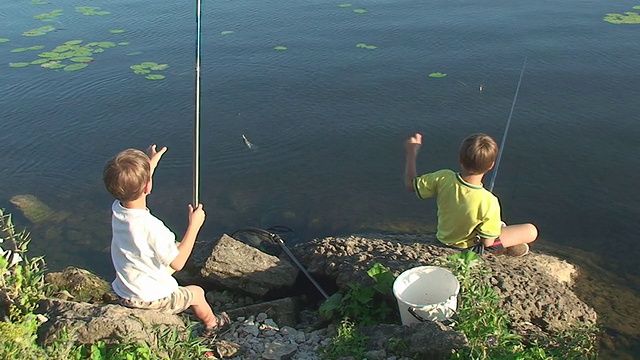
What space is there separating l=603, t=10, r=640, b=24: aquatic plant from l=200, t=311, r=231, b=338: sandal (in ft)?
22.7

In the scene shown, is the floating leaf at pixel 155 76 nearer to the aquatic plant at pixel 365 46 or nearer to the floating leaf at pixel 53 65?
the floating leaf at pixel 53 65

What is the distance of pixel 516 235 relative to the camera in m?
4.08

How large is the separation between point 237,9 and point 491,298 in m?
7.58

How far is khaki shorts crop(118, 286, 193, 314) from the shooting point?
125 inches

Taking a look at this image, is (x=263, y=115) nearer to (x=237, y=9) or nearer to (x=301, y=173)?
(x=301, y=173)

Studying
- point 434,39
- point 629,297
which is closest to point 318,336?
point 629,297

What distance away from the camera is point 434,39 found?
316 inches

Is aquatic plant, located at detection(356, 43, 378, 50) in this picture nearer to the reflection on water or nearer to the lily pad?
the reflection on water

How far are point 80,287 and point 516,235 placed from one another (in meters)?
2.69

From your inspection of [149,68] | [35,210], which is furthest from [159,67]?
[35,210]

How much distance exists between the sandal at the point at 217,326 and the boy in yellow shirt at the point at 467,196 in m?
1.32

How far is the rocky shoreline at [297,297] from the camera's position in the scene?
2.97 meters

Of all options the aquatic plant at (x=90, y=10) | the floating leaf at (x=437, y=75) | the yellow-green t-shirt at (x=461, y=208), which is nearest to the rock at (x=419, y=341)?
the yellow-green t-shirt at (x=461, y=208)

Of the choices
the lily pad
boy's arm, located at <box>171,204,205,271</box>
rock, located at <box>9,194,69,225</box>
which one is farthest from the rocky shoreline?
the lily pad
